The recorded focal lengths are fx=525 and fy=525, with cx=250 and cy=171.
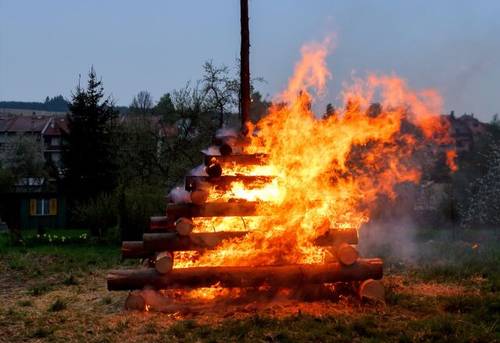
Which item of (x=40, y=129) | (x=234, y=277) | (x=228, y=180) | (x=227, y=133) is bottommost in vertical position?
(x=234, y=277)

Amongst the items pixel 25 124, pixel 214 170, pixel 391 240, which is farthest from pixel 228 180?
pixel 25 124

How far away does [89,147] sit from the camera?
1174 inches

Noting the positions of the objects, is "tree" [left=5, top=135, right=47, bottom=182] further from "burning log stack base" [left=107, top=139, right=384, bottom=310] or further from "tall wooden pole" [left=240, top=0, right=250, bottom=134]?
"burning log stack base" [left=107, top=139, right=384, bottom=310]

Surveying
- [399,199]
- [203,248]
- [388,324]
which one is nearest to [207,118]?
[399,199]

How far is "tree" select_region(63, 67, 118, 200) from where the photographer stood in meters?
29.8

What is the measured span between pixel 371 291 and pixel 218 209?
115 inches

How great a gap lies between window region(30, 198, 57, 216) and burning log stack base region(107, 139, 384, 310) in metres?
24.7

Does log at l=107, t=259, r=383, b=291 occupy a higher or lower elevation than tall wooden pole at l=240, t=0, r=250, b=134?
lower

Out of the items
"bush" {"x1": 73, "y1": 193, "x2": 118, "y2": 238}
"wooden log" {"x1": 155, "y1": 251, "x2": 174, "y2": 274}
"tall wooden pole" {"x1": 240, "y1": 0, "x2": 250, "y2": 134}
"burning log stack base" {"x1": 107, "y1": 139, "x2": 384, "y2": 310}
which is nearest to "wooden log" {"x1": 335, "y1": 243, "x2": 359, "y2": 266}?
"burning log stack base" {"x1": 107, "y1": 139, "x2": 384, "y2": 310}

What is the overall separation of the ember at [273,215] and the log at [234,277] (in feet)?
0.05

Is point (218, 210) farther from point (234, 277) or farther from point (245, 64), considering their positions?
point (245, 64)

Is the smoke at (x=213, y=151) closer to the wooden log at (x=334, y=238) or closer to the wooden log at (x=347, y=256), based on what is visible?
the wooden log at (x=334, y=238)

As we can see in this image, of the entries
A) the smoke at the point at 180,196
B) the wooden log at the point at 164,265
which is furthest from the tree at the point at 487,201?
the wooden log at the point at 164,265

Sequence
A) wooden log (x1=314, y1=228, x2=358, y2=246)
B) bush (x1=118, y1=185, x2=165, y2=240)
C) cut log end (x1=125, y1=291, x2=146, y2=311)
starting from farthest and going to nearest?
bush (x1=118, y1=185, x2=165, y2=240), wooden log (x1=314, y1=228, x2=358, y2=246), cut log end (x1=125, y1=291, x2=146, y2=311)
